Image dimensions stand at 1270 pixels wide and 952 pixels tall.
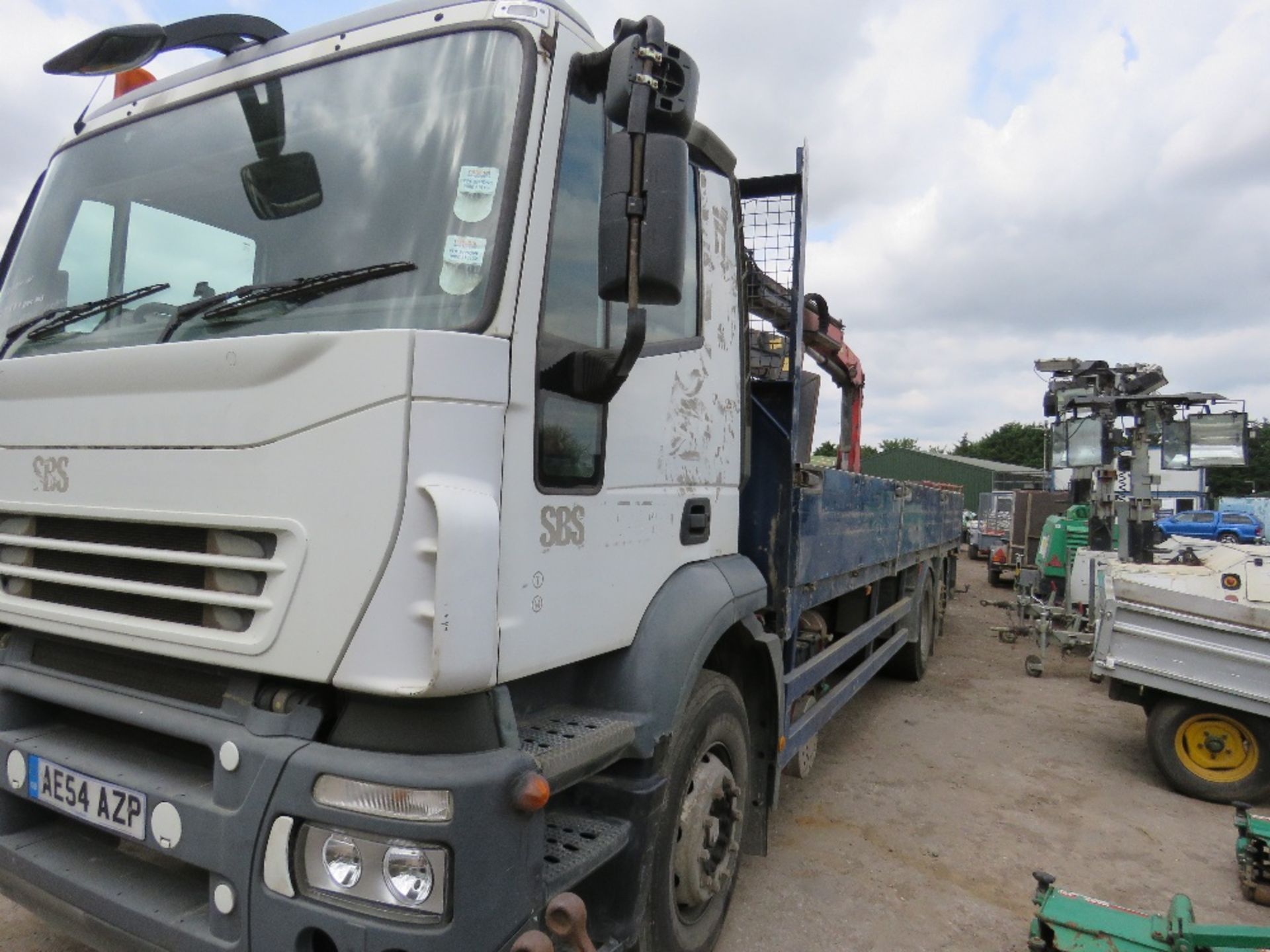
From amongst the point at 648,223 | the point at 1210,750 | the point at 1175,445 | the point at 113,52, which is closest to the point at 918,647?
the point at 1210,750

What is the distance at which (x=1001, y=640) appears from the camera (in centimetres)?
990

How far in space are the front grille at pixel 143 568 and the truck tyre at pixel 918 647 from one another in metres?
6.14

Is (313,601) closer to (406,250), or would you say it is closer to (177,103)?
(406,250)

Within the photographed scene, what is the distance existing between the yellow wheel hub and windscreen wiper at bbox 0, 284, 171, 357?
5.75 m

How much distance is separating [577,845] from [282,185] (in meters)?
1.84

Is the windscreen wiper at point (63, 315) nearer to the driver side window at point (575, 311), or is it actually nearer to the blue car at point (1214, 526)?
the driver side window at point (575, 311)

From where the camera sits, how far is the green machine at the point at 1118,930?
2682 mm

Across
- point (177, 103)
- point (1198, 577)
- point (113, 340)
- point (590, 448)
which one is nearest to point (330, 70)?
point (177, 103)

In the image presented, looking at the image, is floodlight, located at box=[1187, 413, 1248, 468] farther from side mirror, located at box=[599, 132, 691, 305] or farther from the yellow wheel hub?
side mirror, located at box=[599, 132, 691, 305]

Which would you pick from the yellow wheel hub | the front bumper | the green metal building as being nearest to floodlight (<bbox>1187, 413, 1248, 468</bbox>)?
the yellow wheel hub

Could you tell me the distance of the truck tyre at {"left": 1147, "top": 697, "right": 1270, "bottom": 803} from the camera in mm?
4863

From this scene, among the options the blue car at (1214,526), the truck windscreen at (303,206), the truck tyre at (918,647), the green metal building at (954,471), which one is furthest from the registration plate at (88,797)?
the green metal building at (954,471)

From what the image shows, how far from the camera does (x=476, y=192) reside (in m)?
1.93

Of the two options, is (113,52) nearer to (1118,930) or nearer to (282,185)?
(282,185)
